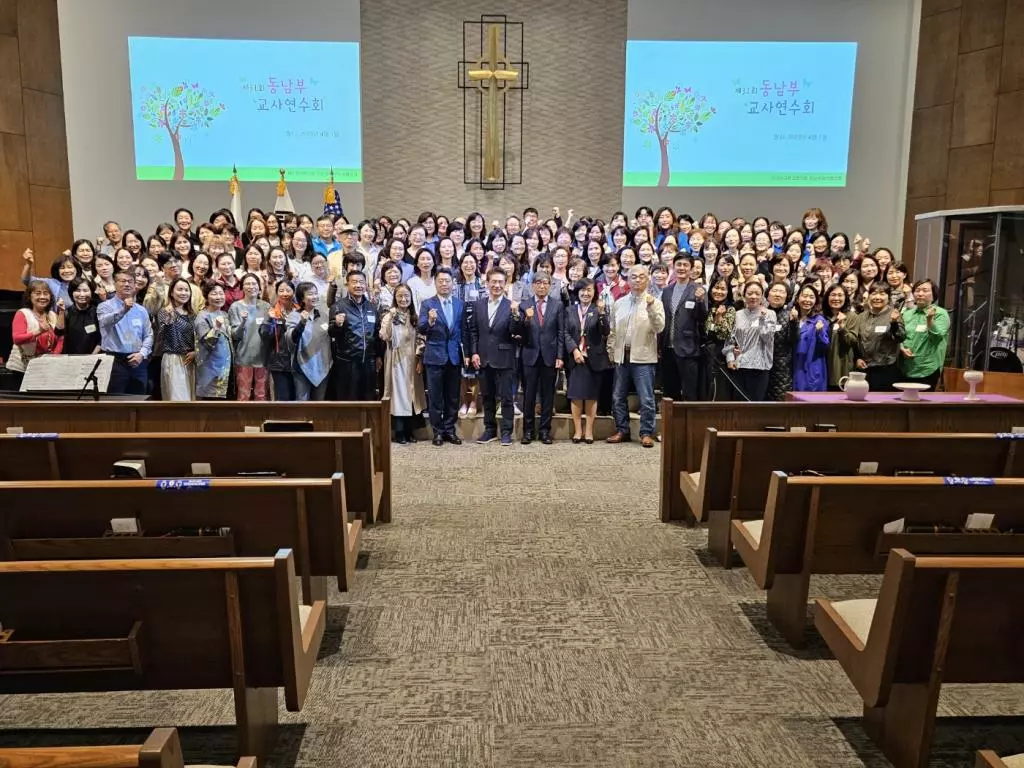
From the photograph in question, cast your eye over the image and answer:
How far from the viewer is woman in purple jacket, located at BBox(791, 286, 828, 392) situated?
5477 mm

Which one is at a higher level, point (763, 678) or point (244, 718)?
point (244, 718)

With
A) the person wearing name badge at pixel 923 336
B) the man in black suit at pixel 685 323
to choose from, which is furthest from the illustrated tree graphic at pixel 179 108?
the person wearing name badge at pixel 923 336

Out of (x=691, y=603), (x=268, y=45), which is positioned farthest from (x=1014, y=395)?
(x=268, y=45)

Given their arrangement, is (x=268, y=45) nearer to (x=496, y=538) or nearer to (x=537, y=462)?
(x=537, y=462)

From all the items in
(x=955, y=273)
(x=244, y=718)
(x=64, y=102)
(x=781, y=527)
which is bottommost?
(x=244, y=718)

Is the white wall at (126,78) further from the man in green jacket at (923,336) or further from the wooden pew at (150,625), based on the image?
the wooden pew at (150,625)

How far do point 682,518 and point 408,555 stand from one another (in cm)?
142

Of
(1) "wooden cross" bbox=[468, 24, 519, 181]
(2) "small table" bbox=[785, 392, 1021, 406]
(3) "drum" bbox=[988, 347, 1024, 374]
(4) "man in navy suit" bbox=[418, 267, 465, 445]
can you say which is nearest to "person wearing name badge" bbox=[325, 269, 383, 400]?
(4) "man in navy suit" bbox=[418, 267, 465, 445]

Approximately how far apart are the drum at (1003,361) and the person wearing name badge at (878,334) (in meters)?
1.64

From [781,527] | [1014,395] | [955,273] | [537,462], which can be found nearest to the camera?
[781,527]

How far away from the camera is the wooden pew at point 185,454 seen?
2855mm

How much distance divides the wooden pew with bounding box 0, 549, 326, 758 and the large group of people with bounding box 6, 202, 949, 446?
12.4 feet

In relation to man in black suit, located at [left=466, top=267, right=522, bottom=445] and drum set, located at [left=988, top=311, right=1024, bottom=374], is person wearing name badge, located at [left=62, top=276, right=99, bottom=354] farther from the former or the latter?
drum set, located at [left=988, top=311, right=1024, bottom=374]

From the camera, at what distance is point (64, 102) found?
8.72 m
